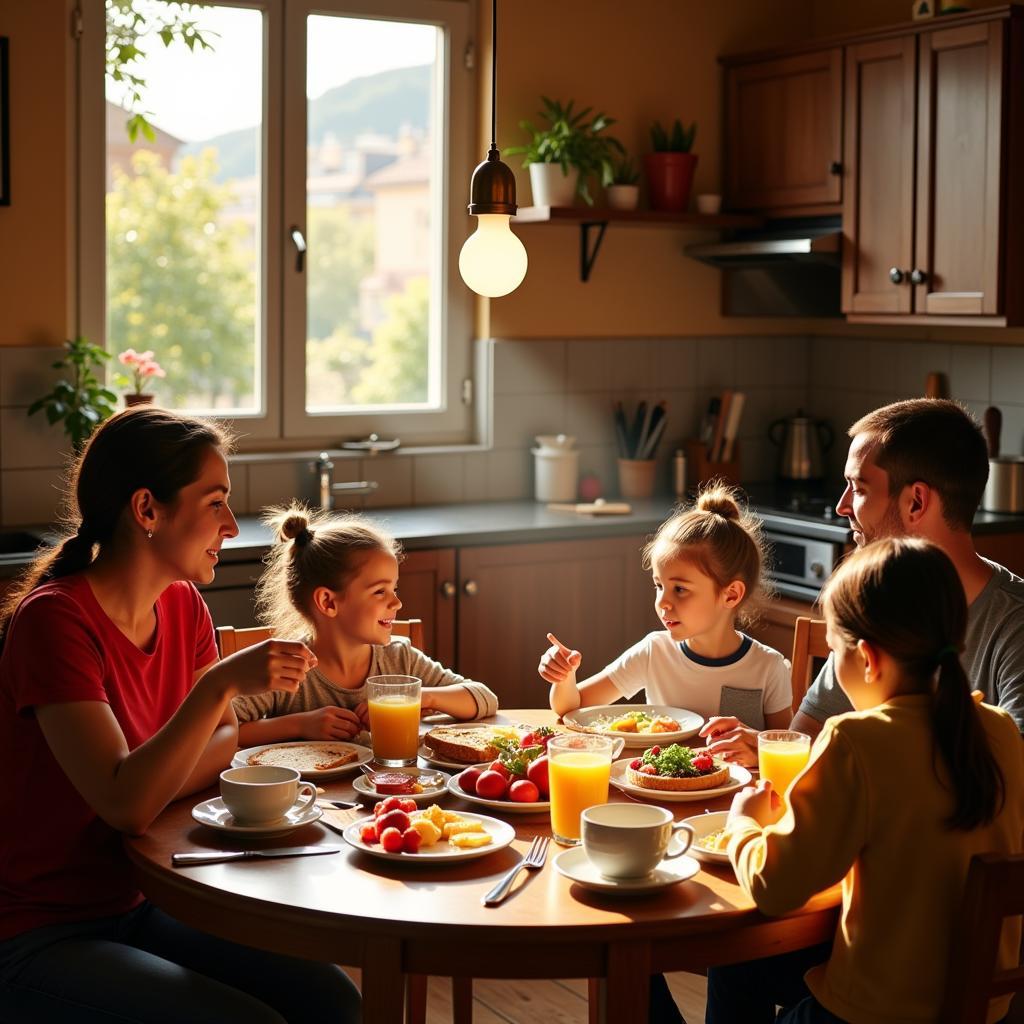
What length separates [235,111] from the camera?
402 cm

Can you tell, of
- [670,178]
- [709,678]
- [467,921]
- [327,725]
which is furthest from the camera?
[670,178]

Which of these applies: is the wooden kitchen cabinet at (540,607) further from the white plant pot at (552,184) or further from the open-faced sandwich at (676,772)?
the open-faced sandwich at (676,772)

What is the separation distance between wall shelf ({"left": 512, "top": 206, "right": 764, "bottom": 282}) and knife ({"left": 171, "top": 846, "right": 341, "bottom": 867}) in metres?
2.55

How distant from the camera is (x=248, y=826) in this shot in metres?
1.87

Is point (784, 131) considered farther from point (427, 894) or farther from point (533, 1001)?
point (427, 894)

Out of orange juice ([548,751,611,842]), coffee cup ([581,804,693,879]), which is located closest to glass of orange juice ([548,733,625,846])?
orange juice ([548,751,611,842])

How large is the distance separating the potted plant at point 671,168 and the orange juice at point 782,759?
2808 millimetres

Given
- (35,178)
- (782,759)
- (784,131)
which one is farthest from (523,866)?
(784,131)

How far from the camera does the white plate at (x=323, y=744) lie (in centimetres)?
212

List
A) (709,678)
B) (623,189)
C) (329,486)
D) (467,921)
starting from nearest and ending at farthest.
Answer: (467,921)
(709,678)
(329,486)
(623,189)

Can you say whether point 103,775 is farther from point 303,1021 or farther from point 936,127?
point 936,127

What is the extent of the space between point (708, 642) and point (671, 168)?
2268 millimetres

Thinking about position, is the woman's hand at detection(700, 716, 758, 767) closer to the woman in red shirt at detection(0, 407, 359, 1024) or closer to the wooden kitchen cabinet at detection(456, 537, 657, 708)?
the woman in red shirt at detection(0, 407, 359, 1024)

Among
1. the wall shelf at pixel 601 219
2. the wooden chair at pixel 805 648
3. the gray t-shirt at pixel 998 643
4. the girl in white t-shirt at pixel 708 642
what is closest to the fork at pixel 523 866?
the gray t-shirt at pixel 998 643
